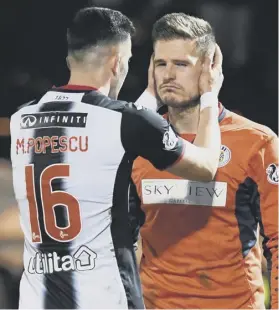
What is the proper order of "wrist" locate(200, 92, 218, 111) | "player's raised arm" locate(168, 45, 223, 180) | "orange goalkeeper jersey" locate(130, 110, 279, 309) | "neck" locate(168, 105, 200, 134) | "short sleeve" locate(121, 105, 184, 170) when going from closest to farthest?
"short sleeve" locate(121, 105, 184, 170), "player's raised arm" locate(168, 45, 223, 180), "wrist" locate(200, 92, 218, 111), "orange goalkeeper jersey" locate(130, 110, 279, 309), "neck" locate(168, 105, 200, 134)

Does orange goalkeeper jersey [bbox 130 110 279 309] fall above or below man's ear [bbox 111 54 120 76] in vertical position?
below

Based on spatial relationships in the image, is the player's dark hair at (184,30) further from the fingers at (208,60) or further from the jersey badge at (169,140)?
the jersey badge at (169,140)

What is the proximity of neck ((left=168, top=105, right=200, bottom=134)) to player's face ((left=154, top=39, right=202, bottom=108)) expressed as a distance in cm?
3

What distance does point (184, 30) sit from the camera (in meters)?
3.66

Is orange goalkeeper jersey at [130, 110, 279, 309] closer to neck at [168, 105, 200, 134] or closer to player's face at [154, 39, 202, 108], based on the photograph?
neck at [168, 105, 200, 134]

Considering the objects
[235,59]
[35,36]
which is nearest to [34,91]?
[35,36]

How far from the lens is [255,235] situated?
3.51m

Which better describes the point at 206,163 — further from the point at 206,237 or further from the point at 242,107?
the point at 242,107

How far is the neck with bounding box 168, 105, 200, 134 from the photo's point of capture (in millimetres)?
3635

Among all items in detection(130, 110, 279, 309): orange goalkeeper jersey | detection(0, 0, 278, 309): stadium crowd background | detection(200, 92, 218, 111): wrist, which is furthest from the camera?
detection(0, 0, 278, 309): stadium crowd background

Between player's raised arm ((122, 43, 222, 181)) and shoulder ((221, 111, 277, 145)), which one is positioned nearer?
player's raised arm ((122, 43, 222, 181))

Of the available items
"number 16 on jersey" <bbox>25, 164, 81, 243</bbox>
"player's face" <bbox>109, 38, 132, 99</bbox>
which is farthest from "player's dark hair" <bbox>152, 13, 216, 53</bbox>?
"number 16 on jersey" <bbox>25, 164, 81, 243</bbox>

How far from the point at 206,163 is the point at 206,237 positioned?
0.57 metres

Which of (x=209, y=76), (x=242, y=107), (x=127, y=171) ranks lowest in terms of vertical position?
(x=242, y=107)
